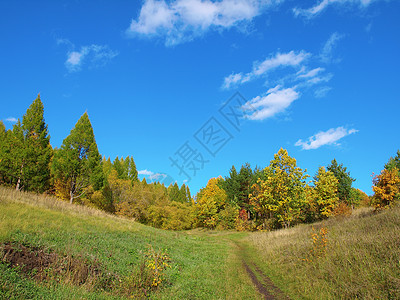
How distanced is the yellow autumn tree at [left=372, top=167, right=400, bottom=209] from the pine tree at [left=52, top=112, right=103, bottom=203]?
35.5m

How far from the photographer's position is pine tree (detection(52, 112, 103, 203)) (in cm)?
2859

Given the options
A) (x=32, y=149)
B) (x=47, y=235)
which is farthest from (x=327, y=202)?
(x=32, y=149)

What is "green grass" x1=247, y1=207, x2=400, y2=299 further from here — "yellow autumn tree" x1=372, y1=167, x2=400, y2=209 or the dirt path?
"yellow autumn tree" x1=372, y1=167, x2=400, y2=209

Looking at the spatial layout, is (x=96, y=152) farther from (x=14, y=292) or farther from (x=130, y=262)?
(x=14, y=292)

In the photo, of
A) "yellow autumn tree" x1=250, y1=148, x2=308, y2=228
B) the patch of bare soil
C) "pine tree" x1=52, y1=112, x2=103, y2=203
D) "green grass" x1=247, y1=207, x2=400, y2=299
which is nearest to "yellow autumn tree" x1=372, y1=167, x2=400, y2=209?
"yellow autumn tree" x1=250, y1=148, x2=308, y2=228

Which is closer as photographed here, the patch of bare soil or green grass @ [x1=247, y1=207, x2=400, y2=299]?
the patch of bare soil

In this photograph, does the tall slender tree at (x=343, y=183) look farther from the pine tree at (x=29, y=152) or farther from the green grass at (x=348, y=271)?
the pine tree at (x=29, y=152)

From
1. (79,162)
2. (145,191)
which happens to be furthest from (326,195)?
(79,162)

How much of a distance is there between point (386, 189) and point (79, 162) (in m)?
38.6

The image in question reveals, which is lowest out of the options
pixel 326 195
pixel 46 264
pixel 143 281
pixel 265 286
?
pixel 265 286

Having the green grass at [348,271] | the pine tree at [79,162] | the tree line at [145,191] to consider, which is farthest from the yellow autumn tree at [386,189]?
the pine tree at [79,162]

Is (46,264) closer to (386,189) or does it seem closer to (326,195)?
(386,189)

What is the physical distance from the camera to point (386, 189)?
23547mm

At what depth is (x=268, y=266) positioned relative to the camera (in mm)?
12945
